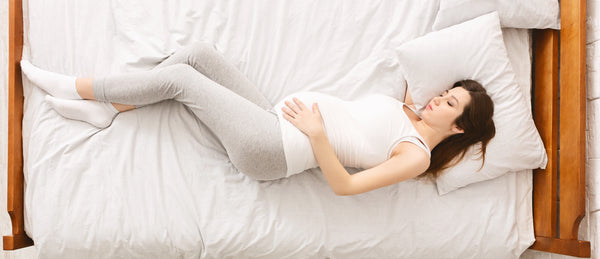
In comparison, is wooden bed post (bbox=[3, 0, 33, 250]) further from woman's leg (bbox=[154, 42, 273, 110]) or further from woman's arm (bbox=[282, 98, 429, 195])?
woman's arm (bbox=[282, 98, 429, 195])

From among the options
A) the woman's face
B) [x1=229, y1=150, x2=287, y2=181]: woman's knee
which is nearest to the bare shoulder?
the woman's face

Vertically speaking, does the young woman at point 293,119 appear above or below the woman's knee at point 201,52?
below

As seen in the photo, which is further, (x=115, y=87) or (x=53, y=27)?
(x=53, y=27)

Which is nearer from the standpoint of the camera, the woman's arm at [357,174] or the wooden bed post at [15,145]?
the woman's arm at [357,174]

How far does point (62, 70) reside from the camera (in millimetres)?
1407

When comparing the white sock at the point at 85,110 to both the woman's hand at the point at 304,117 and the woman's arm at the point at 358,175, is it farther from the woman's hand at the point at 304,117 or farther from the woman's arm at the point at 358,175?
the woman's arm at the point at 358,175

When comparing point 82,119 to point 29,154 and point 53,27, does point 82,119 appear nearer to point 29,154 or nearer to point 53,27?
point 29,154

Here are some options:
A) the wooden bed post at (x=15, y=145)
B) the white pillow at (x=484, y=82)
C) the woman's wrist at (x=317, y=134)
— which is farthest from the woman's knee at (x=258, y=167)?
the wooden bed post at (x=15, y=145)

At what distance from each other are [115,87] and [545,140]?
1552mm

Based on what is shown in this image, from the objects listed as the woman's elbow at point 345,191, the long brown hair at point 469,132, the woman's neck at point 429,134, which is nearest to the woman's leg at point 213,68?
the woman's elbow at point 345,191

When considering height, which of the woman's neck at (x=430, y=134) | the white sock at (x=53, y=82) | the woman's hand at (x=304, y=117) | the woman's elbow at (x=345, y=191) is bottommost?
the woman's elbow at (x=345, y=191)

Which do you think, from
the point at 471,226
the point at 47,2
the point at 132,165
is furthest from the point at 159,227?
the point at 471,226

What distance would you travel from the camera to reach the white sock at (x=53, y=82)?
1.33 meters

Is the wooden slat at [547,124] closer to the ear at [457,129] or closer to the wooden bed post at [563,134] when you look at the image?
the wooden bed post at [563,134]
